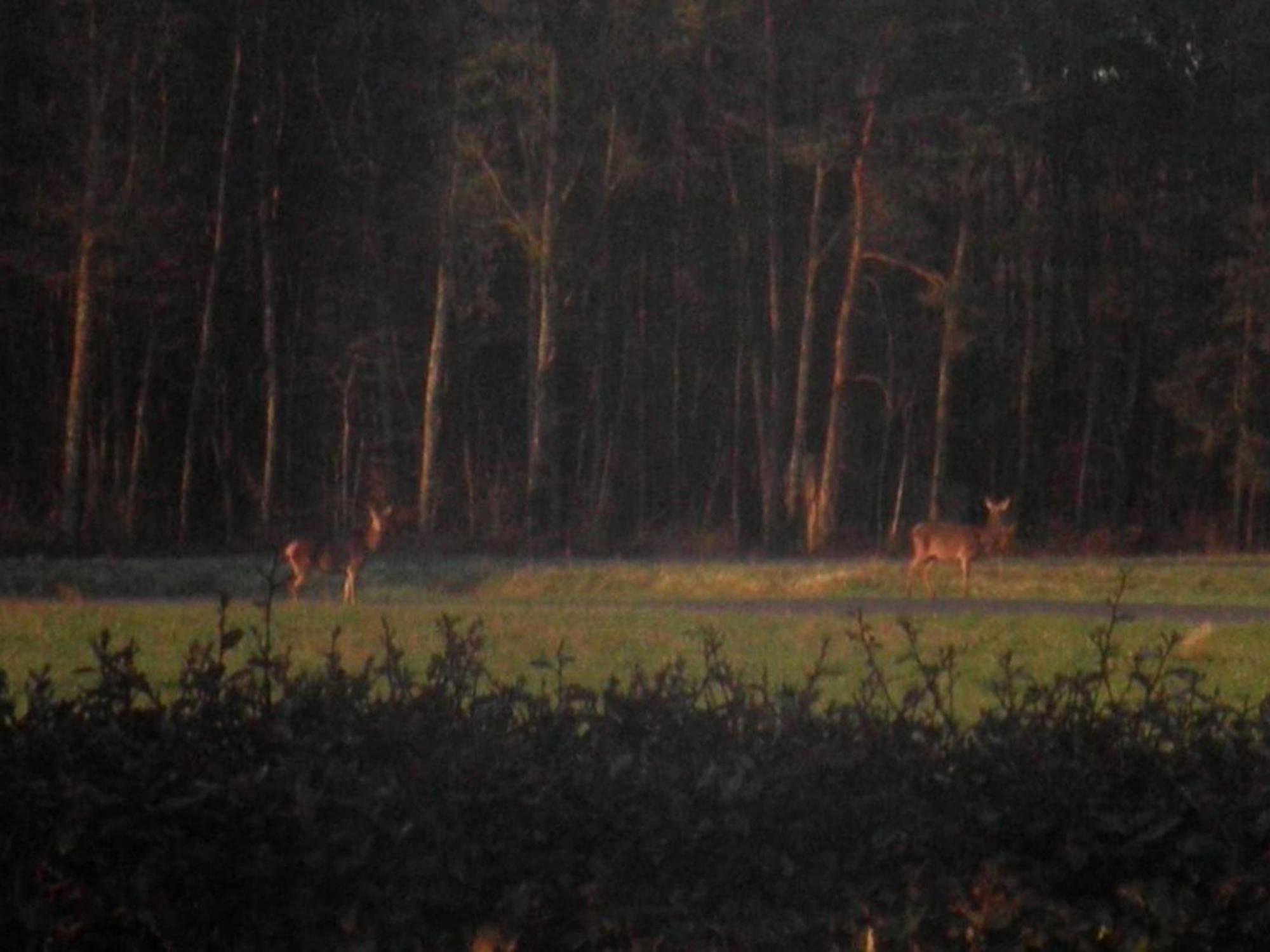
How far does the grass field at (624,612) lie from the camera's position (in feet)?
41.8

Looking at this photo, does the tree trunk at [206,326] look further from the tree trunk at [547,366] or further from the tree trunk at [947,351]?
the tree trunk at [947,351]

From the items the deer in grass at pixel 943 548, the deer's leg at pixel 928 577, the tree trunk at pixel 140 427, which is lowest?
the deer's leg at pixel 928 577

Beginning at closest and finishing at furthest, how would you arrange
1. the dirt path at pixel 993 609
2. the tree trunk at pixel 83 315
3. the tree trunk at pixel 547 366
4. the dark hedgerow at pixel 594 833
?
the dark hedgerow at pixel 594 833
the dirt path at pixel 993 609
the tree trunk at pixel 83 315
the tree trunk at pixel 547 366

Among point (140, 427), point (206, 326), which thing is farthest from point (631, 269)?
point (140, 427)

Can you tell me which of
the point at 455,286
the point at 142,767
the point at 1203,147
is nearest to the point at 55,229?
the point at 455,286

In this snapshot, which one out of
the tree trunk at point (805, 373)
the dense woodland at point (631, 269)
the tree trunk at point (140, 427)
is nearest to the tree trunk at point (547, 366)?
the dense woodland at point (631, 269)

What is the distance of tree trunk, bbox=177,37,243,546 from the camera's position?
3959 cm

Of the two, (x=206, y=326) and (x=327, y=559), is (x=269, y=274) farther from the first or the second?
(x=327, y=559)

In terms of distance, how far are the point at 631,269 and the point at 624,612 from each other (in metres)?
30.8

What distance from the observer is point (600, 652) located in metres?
14.2

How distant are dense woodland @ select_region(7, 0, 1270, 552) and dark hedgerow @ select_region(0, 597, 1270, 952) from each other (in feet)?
95.9

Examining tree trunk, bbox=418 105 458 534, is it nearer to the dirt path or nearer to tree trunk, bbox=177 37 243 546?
tree trunk, bbox=177 37 243 546

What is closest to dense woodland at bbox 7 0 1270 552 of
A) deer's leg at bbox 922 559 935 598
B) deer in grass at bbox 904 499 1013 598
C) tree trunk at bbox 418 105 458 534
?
tree trunk at bbox 418 105 458 534

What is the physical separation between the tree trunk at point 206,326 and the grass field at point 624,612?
9.40 meters
